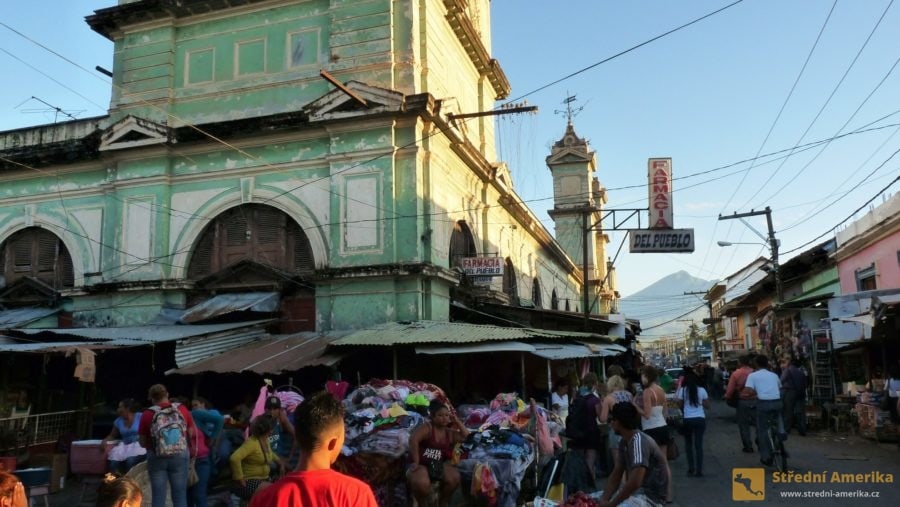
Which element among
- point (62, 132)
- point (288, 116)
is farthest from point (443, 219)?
point (62, 132)

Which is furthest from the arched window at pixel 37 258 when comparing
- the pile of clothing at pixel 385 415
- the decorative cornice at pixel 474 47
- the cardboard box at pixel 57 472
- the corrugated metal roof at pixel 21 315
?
the decorative cornice at pixel 474 47

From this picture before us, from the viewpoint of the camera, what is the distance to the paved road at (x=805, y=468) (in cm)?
854

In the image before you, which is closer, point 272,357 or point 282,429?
point 282,429

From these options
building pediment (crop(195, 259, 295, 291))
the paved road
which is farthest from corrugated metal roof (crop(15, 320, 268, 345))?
the paved road

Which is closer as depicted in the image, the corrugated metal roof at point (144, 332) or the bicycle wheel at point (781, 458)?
the bicycle wheel at point (781, 458)

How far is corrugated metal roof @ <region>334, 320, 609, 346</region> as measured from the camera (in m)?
12.4

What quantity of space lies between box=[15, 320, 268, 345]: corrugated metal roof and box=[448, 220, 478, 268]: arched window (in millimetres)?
5263

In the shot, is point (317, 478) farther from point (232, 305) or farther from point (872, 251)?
point (872, 251)

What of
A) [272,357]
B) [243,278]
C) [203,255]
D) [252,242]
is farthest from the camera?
[203,255]

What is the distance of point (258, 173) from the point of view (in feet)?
54.8

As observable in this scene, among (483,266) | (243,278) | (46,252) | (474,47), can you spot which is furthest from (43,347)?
(474,47)

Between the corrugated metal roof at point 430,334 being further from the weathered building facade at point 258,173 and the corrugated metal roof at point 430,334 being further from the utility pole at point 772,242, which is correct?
the utility pole at point 772,242

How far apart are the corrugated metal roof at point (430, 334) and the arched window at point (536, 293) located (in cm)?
1514

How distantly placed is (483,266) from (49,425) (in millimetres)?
10117
